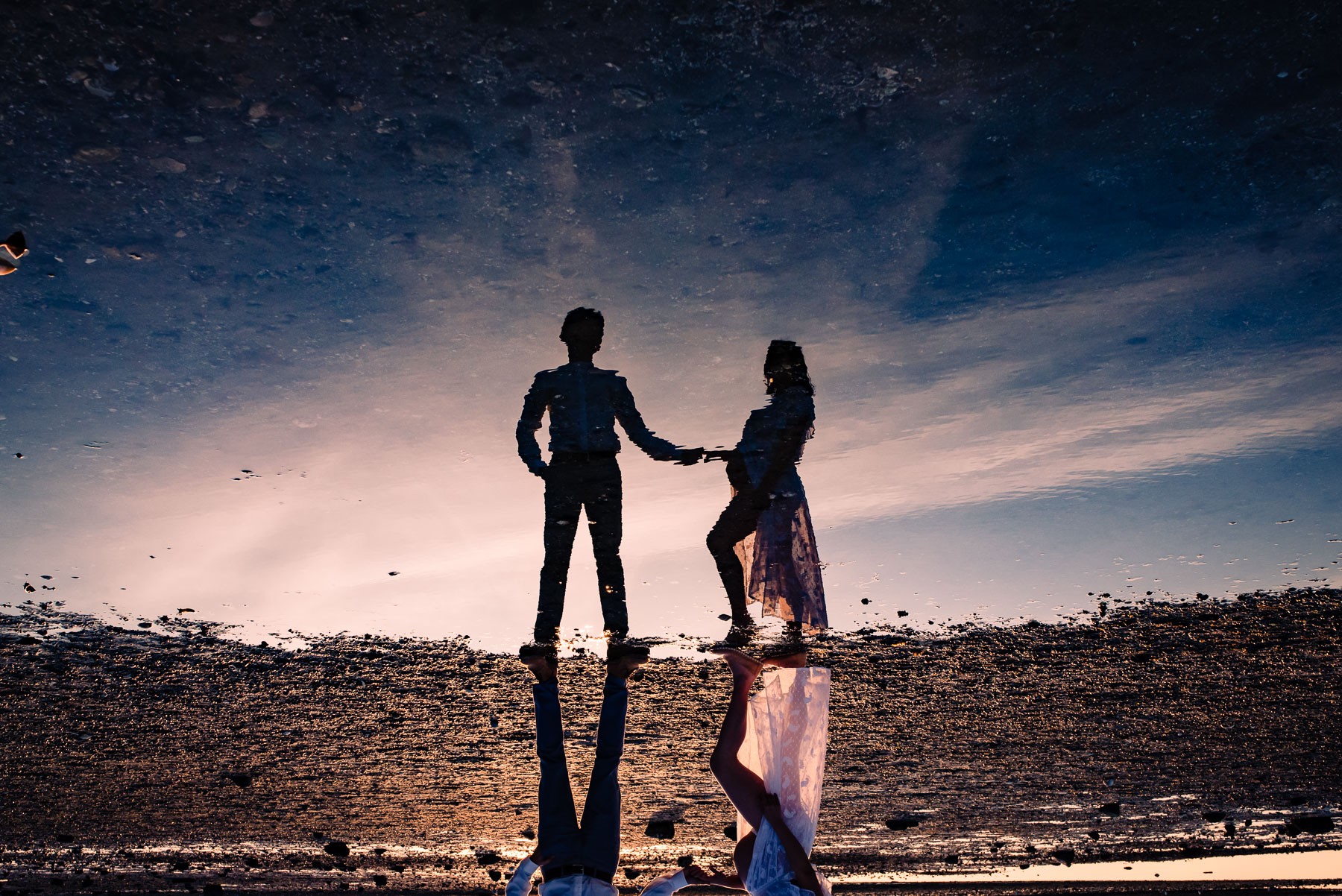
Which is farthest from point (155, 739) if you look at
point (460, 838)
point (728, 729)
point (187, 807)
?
point (728, 729)

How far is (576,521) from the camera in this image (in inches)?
111

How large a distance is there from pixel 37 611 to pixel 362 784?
7.52ft

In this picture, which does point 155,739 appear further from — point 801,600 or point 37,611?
point 801,600


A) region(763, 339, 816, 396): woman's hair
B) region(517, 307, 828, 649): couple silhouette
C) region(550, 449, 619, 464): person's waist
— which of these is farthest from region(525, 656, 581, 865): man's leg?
region(763, 339, 816, 396): woman's hair

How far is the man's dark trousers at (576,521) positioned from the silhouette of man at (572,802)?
10.8 inches

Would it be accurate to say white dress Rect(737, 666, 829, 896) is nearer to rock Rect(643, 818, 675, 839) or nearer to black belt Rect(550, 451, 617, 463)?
black belt Rect(550, 451, 617, 463)

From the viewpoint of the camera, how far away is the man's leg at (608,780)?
2473 mm

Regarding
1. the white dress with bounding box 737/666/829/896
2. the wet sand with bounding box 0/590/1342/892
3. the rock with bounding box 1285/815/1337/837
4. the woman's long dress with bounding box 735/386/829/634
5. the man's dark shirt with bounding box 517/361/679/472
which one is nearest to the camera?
the white dress with bounding box 737/666/829/896

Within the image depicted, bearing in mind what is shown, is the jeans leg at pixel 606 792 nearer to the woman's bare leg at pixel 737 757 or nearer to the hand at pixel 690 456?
the woman's bare leg at pixel 737 757

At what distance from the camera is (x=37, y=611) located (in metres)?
4.34

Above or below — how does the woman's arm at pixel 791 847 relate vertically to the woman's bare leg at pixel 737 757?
below

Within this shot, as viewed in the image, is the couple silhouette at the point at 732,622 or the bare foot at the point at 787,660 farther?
the bare foot at the point at 787,660

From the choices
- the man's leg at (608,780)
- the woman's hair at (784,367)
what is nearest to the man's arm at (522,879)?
the man's leg at (608,780)

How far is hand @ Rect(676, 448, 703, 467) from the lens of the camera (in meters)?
3.07
